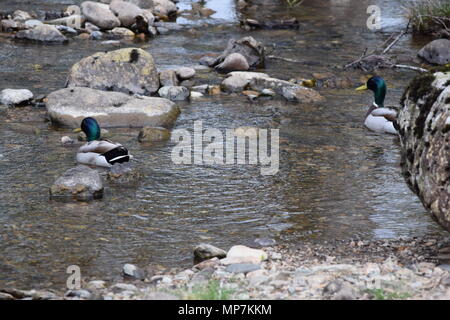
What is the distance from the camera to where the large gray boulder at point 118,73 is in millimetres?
11453

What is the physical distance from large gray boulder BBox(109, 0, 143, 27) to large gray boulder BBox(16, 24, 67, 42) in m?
1.79

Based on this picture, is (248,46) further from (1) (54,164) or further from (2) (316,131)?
(1) (54,164)

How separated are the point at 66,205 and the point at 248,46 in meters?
6.68

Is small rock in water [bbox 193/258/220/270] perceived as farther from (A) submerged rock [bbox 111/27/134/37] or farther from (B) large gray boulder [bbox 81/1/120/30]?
(B) large gray boulder [bbox 81/1/120/30]

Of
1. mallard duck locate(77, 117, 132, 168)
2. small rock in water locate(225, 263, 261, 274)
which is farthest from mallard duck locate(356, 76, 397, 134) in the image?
small rock in water locate(225, 263, 261, 274)

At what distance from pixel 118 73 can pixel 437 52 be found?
5.50 m

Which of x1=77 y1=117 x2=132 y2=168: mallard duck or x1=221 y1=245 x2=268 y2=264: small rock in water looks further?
x1=77 y1=117 x2=132 y2=168: mallard duck

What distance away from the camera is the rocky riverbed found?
4.61 meters

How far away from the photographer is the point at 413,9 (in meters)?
15.9

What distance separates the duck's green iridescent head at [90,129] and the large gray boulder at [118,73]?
2.44 meters

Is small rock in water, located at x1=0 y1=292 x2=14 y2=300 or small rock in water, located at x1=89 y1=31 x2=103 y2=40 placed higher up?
small rock in water, located at x1=0 y1=292 x2=14 y2=300

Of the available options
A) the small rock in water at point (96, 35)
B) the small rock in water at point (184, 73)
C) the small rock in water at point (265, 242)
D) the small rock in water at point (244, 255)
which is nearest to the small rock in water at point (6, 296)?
the small rock in water at point (244, 255)

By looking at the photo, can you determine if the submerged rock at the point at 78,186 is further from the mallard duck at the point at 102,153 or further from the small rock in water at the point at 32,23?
the small rock in water at the point at 32,23
